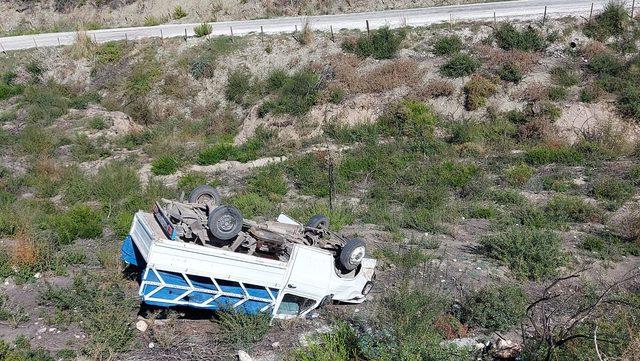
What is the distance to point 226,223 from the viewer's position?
8672mm

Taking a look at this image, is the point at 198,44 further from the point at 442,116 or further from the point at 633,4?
the point at 633,4

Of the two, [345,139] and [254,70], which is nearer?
[345,139]

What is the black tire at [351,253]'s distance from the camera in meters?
8.88

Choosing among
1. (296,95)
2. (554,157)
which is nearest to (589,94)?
(554,157)

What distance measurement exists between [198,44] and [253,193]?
13733 mm

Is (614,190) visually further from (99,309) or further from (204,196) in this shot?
(99,309)

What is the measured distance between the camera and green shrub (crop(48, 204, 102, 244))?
1207 cm

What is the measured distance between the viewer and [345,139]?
1908 centimetres

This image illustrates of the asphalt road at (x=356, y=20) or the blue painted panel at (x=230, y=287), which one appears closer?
the blue painted panel at (x=230, y=287)

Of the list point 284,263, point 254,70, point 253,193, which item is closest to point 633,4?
point 254,70

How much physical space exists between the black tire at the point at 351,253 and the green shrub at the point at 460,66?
13.6 m

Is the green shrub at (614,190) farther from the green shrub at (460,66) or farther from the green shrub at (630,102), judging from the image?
the green shrub at (460,66)

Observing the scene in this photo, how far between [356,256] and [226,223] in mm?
2017

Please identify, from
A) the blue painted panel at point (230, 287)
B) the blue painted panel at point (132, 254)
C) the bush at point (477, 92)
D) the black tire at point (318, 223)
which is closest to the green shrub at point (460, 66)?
the bush at point (477, 92)
